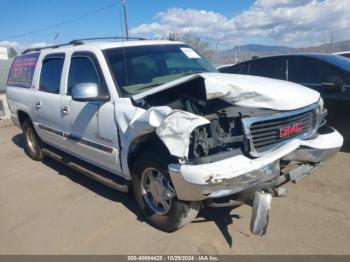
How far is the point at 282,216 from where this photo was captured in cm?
394

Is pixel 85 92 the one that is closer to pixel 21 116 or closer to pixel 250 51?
pixel 21 116

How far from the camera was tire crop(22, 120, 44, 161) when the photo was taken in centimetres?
667

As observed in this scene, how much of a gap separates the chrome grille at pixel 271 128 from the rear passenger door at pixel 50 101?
119 inches

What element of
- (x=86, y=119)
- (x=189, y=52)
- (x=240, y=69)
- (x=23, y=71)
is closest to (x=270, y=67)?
(x=240, y=69)

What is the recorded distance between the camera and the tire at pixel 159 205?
3482mm

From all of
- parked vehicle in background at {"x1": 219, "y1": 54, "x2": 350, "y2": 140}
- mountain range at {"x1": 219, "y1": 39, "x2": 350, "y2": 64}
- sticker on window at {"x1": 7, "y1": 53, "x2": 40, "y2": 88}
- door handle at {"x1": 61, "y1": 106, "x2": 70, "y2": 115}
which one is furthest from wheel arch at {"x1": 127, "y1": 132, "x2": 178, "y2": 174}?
mountain range at {"x1": 219, "y1": 39, "x2": 350, "y2": 64}

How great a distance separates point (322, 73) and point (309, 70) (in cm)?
26

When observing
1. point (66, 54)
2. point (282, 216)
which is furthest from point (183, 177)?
point (66, 54)

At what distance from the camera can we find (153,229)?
3885 millimetres

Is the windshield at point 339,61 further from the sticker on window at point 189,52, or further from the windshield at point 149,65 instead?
the sticker on window at point 189,52

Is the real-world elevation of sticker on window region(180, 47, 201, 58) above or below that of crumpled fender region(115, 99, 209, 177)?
above

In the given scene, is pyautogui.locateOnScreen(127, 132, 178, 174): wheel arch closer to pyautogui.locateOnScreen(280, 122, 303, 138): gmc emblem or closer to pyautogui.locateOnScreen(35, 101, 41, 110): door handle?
pyautogui.locateOnScreen(280, 122, 303, 138): gmc emblem

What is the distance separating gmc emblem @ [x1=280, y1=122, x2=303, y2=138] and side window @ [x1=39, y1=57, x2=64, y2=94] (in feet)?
10.8

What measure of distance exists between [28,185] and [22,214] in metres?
1.16
